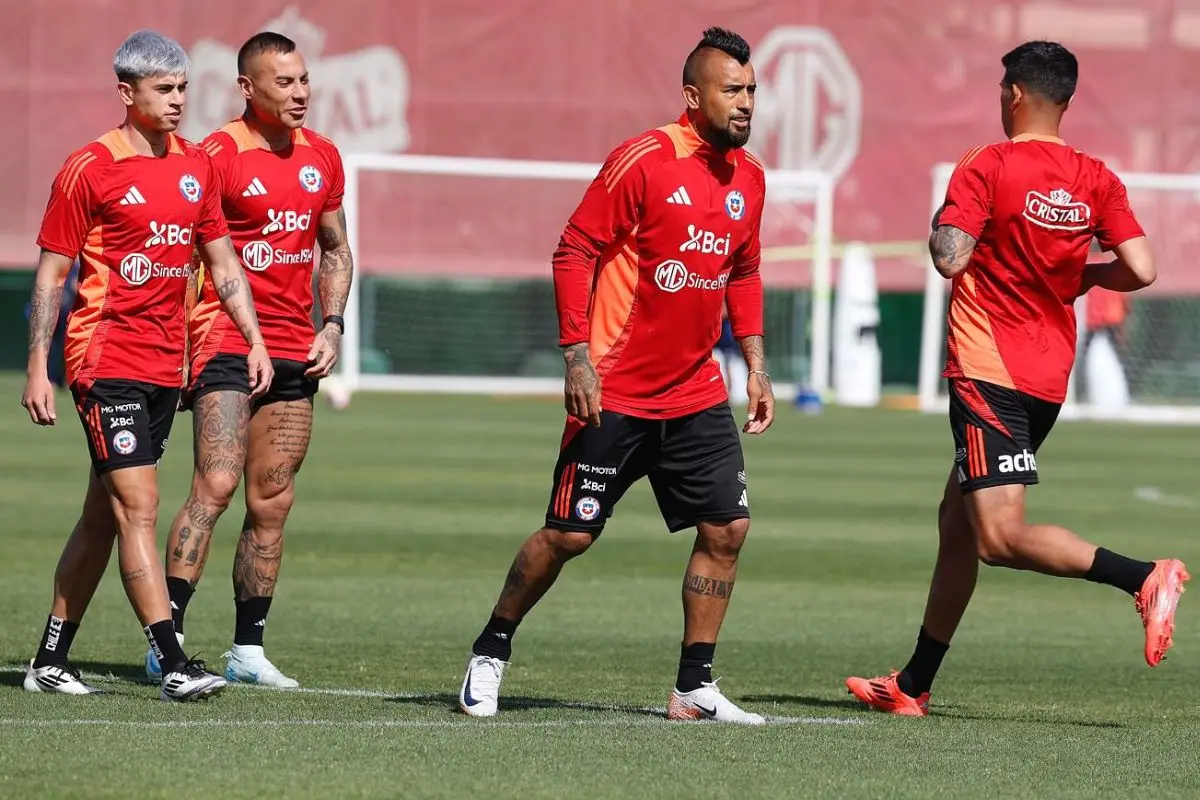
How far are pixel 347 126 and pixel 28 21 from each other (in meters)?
5.06

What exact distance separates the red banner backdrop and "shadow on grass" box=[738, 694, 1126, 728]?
82.2ft

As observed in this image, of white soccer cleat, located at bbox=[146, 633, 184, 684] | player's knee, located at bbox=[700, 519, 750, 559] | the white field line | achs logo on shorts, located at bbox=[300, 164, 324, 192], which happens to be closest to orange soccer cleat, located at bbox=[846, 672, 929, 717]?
the white field line

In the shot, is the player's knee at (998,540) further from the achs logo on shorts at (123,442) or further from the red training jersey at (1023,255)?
the achs logo on shorts at (123,442)

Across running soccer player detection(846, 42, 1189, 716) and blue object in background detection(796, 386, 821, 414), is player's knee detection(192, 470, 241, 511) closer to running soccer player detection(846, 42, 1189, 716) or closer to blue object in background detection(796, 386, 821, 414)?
running soccer player detection(846, 42, 1189, 716)

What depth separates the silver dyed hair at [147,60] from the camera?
24.6 ft

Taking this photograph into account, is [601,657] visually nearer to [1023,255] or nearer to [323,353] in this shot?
[323,353]

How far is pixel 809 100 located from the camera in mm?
34250

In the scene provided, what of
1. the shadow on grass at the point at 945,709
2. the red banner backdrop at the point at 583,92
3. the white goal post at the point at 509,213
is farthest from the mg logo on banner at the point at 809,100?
the shadow on grass at the point at 945,709

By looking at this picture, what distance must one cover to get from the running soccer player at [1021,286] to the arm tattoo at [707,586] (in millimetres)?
902

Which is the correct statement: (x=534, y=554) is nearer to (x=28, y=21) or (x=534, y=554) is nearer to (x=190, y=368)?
(x=190, y=368)

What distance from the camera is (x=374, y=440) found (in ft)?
71.4

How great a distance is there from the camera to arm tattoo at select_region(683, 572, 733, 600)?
7535mm

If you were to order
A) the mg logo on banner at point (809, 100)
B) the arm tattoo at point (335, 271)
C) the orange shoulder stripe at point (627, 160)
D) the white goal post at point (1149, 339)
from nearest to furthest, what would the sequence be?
the orange shoulder stripe at point (627, 160) < the arm tattoo at point (335, 271) < the white goal post at point (1149, 339) < the mg logo on banner at point (809, 100)

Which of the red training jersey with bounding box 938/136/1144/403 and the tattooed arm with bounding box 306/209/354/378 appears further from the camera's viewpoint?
the tattooed arm with bounding box 306/209/354/378
